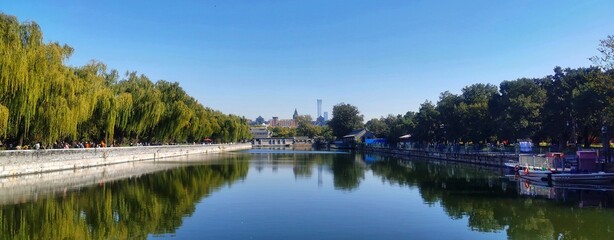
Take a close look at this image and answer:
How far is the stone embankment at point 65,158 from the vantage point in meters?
26.0

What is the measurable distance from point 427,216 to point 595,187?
1341 centimetres

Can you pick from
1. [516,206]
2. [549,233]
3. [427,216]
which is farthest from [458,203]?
[549,233]

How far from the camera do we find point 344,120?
128m

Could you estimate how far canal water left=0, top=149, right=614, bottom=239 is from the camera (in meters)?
14.5

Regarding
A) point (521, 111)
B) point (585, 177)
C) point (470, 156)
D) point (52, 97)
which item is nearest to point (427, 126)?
point (470, 156)

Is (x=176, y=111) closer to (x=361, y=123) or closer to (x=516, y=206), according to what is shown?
(x=516, y=206)

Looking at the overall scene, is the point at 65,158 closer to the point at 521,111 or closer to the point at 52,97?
the point at 52,97

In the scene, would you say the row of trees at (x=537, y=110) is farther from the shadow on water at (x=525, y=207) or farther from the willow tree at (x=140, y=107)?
the willow tree at (x=140, y=107)

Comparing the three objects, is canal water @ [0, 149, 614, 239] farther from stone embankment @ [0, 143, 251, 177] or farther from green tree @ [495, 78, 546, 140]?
green tree @ [495, 78, 546, 140]

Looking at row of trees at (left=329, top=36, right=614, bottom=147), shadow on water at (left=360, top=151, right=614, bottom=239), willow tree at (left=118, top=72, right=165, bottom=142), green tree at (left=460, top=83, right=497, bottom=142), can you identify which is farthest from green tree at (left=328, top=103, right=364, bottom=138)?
shadow on water at (left=360, top=151, right=614, bottom=239)

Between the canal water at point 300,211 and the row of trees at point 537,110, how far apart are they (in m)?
11.0

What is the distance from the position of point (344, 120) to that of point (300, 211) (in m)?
110

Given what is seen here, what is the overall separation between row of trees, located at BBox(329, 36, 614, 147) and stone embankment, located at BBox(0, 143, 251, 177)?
107 feet

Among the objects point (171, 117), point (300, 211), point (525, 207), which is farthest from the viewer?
point (171, 117)
